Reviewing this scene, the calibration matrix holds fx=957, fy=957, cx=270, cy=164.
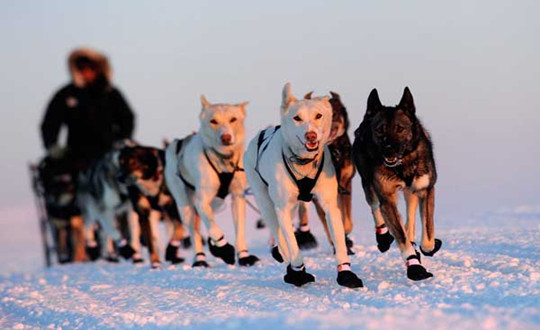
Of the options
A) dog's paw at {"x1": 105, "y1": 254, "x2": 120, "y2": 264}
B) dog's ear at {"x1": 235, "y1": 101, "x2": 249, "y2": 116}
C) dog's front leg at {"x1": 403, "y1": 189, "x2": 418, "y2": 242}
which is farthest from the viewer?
dog's paw at {"x1": 105, "y1": 254, "x2": 120, "y2": 264}

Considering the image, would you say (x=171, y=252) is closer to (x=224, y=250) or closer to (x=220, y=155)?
(x=224, y=250)

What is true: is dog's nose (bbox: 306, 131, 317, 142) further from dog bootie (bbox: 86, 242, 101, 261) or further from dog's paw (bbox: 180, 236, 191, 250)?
dog bootie (bbox: 86, 242, 101, 261)

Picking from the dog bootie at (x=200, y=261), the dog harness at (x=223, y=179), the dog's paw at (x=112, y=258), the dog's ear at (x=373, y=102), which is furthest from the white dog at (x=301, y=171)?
the dog's paw at (x=112, y=258)

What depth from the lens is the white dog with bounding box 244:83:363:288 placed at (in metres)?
6.96

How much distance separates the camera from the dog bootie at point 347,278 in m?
6.82

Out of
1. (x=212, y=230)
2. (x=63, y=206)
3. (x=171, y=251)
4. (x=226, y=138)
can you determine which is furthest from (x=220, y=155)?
(x=63, y=206)

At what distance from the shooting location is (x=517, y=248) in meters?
8.27

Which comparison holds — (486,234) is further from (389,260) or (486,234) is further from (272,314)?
(272,314)

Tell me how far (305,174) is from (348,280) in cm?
87

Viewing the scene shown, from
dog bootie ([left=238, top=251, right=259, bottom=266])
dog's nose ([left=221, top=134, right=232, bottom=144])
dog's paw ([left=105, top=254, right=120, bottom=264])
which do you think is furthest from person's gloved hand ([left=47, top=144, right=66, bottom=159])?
dog's nose ([left=221, top=134, right=232, bottom=144])

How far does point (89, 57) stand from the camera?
50.4ft

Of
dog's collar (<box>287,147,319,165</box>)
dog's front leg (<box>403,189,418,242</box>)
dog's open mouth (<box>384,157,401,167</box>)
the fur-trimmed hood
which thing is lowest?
dog's front leg (<box>403,189,418,242</box>)

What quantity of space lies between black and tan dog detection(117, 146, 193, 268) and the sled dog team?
0.37 m

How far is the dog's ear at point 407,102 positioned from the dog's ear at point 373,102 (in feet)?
0.71
